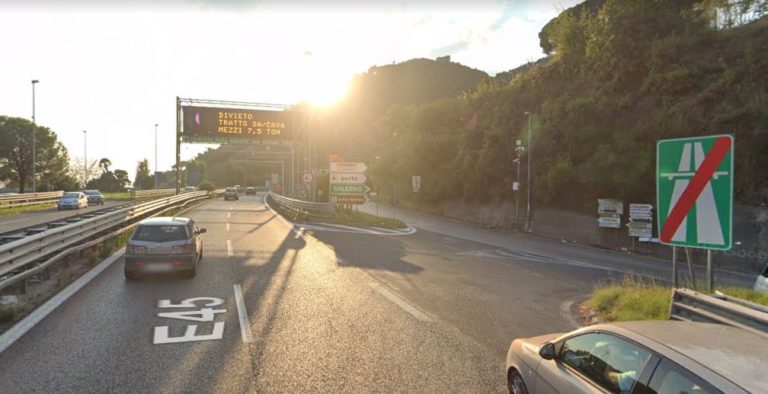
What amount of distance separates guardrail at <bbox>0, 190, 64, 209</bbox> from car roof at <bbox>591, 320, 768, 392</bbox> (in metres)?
42.6

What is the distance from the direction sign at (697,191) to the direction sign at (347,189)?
2480 cm

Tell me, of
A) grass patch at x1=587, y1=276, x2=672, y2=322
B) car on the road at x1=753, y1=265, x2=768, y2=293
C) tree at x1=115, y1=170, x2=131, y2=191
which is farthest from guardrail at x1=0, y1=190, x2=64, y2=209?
tree at x1=115, y1=170, x2=131, y2=191

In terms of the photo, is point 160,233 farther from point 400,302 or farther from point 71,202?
point 71,202

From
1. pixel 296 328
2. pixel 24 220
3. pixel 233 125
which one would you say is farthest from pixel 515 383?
pixel 233 125

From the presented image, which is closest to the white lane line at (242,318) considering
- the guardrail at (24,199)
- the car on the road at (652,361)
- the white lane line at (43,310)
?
the white lane line at (43,310)

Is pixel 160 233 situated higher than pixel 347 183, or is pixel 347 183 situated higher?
pixel 347 183

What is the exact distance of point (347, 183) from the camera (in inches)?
1208

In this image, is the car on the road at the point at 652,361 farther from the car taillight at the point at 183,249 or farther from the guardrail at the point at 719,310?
the car taillight at the point at 183,249

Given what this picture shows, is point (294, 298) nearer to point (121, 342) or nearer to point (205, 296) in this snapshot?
point (205, 296)

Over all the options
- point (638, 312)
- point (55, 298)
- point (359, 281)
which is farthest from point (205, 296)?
point (638, 312)

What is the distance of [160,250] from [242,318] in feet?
13.3

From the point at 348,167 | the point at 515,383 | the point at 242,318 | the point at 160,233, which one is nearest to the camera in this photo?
the point at 515,383

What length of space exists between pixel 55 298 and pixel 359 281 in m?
5.98

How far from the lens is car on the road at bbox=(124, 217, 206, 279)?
11.0 metres
